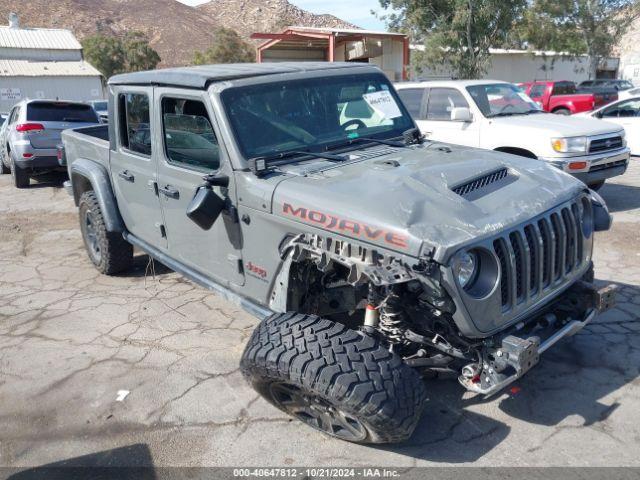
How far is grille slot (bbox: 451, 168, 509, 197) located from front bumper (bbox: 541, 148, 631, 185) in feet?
13.8

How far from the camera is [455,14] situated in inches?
758

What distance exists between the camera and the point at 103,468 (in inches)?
120

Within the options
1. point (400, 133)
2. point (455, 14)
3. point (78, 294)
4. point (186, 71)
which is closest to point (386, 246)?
point (400, 133)

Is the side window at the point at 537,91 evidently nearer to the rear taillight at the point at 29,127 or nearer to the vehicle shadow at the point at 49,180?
the vehicle shadow at the point at 49,180

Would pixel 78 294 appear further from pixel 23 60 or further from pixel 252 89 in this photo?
pixel 23 60

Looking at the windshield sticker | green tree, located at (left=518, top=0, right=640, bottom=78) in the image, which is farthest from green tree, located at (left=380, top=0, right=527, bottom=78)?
the windshield sticker

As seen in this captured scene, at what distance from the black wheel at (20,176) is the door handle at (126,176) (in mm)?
7149

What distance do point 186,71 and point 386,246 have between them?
84.9 inches

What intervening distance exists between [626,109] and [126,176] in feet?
34.0

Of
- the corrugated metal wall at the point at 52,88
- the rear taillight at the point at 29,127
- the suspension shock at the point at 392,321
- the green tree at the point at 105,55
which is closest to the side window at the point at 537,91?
the rear taillight at the point at 29,127

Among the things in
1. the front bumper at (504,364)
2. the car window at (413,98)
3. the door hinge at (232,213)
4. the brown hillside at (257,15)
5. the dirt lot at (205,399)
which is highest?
the brown hillside at (257,15)

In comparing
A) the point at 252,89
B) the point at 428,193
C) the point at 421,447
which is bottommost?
the point at 421,447

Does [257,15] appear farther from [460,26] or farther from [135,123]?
[135,123]

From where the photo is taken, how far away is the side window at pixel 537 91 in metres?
22.1
